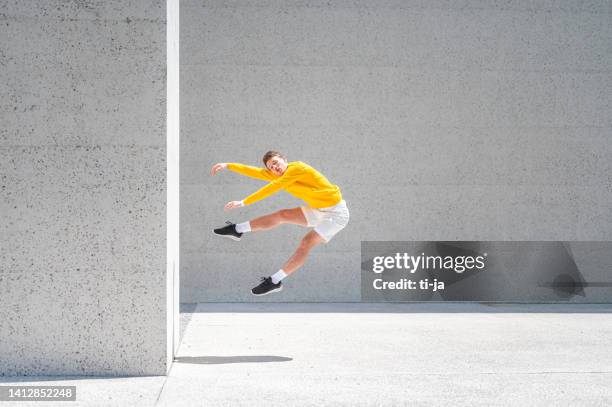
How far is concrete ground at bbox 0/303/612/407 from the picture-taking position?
17.7 ft

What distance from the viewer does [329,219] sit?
26.3 feet

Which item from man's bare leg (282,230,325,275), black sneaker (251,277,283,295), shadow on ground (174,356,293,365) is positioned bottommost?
shadow on ground (174,356,293,365)

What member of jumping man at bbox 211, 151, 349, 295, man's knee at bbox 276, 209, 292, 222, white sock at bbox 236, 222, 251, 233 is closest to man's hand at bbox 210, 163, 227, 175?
jumping man at bbox 211, 151, 349, 295

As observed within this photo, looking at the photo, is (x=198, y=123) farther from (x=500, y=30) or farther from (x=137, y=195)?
(x=137, y=195)

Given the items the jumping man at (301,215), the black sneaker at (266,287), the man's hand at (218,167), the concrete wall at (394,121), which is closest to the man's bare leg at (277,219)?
the jumping man at (301,215)

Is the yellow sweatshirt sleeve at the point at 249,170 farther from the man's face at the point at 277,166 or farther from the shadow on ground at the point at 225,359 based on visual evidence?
the shadow on ground at the point at 225,359

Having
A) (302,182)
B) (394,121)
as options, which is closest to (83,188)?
(302,182)

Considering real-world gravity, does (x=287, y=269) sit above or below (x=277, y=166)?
below

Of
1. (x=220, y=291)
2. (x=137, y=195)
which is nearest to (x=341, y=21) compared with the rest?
(x=220, y=291)

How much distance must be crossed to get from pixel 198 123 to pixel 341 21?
8.30ft

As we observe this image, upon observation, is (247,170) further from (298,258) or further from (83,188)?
(83,188)

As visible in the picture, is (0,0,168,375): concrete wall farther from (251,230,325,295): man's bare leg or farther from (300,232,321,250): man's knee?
(300,232,321,250): man's knee

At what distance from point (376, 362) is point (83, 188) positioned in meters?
2.64

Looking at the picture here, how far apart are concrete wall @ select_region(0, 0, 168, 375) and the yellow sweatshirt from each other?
1.46 meters
